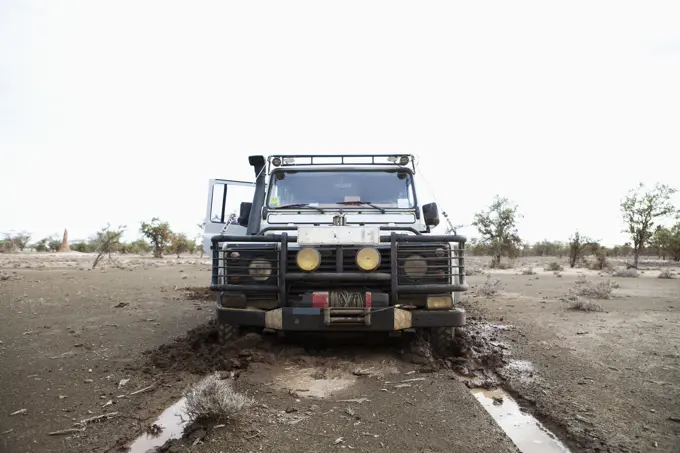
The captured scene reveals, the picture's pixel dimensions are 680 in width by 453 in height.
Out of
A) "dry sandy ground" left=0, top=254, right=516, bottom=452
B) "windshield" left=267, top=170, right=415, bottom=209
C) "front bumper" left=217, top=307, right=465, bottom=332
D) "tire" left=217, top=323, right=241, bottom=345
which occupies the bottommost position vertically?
"dry sandy ground" left=0, top=254, right=516, bottom=452

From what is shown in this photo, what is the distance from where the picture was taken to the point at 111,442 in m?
2.90

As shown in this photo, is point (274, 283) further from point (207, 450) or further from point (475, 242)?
point (475, 242)

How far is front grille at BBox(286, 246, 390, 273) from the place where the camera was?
4684 mm

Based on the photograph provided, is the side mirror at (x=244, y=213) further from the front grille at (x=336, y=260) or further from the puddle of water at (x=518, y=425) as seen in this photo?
the puddle of water at (x=518, y=425)

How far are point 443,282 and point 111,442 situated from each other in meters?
3.30

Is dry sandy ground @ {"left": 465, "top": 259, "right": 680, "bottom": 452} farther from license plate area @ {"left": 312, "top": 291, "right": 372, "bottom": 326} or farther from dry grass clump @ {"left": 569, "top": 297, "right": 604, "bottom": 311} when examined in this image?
license plate area @ {"left": 312, "top": 291, "right": 372, "bottom": 326}

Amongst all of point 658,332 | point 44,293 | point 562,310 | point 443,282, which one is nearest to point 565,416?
point 443,282

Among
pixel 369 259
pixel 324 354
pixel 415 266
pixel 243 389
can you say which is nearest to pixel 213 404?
pixel 243 389

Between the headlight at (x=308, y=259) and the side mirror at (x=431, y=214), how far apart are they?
1.84m

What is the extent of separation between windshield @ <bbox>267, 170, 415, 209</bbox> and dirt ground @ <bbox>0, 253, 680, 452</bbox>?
1.79m

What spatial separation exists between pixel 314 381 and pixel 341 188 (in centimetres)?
272

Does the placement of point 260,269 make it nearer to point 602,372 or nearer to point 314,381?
point 314,381

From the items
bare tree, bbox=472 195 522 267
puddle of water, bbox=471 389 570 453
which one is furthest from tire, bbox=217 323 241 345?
bare tree, bbox=472 195 522 267

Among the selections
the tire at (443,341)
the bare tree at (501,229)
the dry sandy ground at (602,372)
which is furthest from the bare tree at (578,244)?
the tire at (443,341)
